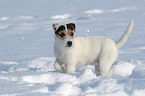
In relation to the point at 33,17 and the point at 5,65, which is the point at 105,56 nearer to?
the point at 5,65

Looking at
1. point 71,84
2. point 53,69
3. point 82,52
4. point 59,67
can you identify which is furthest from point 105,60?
point 71,84

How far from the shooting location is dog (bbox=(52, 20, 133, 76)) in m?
4.05

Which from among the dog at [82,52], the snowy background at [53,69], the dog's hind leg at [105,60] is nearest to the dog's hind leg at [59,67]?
the dog at [82,52]

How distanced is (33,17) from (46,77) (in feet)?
37.9

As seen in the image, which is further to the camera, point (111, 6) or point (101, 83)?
point (111, 6)

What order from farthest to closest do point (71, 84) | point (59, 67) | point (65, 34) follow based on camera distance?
point (59, 67), point (65, 34), point (71, 84)

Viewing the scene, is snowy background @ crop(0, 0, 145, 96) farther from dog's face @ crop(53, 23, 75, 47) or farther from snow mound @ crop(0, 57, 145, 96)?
dog's face @ crop(53, 23, 75, 47)

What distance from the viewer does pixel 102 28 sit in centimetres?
1068

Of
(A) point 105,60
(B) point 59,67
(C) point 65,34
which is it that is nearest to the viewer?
(C) point 65,34

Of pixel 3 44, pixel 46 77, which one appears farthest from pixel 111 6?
pixel 46 77

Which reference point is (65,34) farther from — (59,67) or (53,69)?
(53,69)

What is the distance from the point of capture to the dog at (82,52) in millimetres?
4055

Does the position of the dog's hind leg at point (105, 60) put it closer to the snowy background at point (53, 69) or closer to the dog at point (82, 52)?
the dog at point (82, 52)

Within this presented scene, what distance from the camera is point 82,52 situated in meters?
4.29
